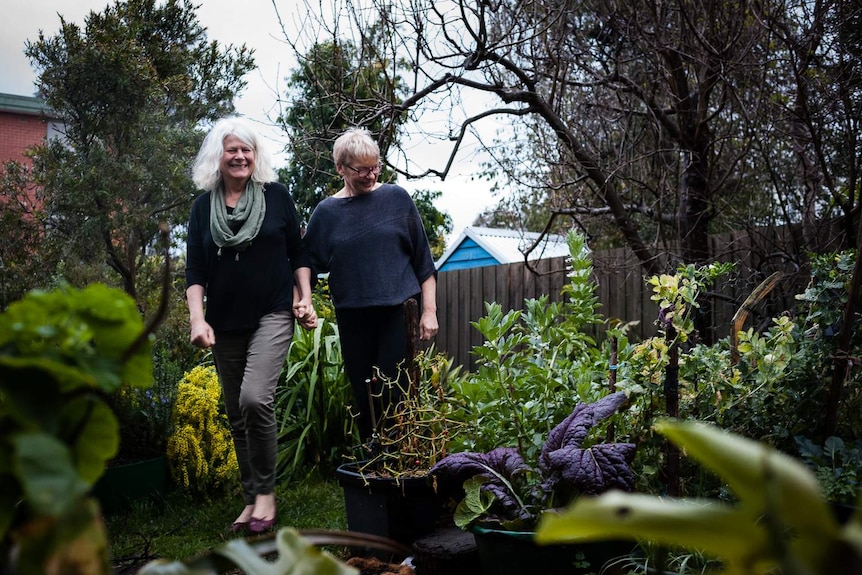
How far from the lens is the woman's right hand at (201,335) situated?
2.88m

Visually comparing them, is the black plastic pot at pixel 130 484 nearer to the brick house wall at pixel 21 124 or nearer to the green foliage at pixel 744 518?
the green foliage at pixel 744 518

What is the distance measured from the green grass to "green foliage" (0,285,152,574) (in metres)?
2.64

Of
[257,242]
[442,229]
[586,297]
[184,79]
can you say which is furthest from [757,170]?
[442,229]

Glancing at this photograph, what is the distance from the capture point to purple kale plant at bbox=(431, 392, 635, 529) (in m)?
1.71

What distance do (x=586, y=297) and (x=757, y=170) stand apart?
3522mm

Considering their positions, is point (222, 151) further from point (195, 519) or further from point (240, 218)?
point (195, 519)

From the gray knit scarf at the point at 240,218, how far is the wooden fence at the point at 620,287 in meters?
1.66

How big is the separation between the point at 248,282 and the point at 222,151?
1.94ft

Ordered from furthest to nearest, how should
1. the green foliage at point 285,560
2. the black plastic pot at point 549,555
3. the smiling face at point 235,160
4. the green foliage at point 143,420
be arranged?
1. the green foliage at point 143,420
2. the smiling face at point 235,160
3. the black plastic pot at point 549,555
4. the green foliage at point 285,560

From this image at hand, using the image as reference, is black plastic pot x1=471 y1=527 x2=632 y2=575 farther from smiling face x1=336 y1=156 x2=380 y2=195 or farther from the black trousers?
smiling face x1=336 y1=156 x2=380 y2=195

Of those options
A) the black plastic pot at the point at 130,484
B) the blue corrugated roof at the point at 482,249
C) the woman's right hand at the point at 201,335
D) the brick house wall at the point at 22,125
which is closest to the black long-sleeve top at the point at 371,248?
the woman's right hand at the point at 201,335

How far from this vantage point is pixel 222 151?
3.17 m

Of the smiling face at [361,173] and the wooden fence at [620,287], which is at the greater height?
Result: the smiling face at [361,173]

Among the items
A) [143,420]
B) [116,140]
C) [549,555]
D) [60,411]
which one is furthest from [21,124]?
[60,411]
